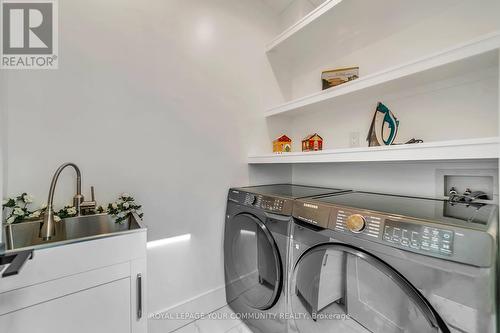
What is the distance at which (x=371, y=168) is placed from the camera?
5.15ft

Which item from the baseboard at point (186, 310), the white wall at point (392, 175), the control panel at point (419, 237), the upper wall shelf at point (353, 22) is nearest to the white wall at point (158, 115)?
the baseboard at point (186, 310)

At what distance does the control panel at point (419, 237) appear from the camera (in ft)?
2.13

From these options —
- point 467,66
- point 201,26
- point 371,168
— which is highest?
point 201,26

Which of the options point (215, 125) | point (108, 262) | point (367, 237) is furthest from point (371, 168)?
point (108, 262)

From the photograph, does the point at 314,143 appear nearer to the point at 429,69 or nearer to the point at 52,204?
the point at 429,69

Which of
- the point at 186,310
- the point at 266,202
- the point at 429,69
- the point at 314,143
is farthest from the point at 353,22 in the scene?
the point at 186,310

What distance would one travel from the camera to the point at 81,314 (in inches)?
32.3

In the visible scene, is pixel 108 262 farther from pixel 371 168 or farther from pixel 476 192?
pixel 476 192

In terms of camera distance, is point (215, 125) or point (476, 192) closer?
point (476, 192)

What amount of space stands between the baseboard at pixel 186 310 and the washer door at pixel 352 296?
834 mm

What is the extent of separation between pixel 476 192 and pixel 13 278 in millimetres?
2124

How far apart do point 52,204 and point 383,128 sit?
2.16m

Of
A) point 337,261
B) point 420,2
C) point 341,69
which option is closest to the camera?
point 337,261

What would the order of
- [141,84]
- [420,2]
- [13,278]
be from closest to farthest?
[13,278] < [420,2] < [141,84]
